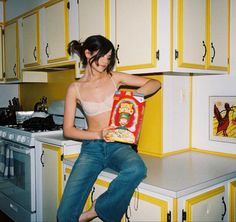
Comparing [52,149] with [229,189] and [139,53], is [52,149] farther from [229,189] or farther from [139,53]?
[229,189]

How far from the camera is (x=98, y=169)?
1.85 meters

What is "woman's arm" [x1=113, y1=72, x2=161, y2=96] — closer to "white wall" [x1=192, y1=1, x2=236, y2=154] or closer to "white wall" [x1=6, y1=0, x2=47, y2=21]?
"white wall" [x1=192, y1=1, x2=236, y2=154]

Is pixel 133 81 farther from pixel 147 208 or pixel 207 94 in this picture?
pixel 147 208

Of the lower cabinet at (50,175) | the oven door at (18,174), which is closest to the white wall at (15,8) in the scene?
the oven door at (18,174)

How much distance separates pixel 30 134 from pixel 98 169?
43.2 inches

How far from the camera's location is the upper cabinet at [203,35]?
189 centimetres

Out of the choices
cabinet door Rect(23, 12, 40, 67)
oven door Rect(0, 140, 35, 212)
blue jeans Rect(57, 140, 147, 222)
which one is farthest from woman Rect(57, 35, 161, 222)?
cabinet door Rect(23, 12, 40, 67)

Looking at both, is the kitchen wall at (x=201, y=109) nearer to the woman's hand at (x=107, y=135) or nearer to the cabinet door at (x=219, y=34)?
the cabinet door at (x=219, y=34)

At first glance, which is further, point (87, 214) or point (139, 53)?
point (139, 53)

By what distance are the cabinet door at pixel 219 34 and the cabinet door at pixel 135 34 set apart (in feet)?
1.49

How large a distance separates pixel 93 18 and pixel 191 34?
80 cm

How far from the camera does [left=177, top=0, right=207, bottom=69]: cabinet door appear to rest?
189cm

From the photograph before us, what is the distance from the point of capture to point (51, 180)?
2.53 metres

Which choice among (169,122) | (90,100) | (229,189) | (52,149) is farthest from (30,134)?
(229,189)
